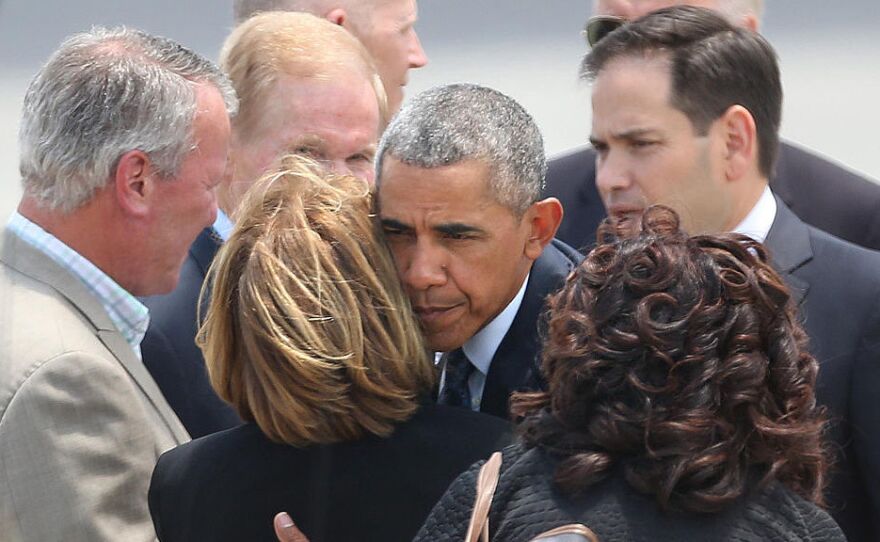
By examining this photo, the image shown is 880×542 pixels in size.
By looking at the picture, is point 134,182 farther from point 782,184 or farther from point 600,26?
point 782,184

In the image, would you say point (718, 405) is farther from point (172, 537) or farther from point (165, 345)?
point (165, 345)

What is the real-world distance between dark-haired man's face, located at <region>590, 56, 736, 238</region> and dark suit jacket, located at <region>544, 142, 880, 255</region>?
0.38 m

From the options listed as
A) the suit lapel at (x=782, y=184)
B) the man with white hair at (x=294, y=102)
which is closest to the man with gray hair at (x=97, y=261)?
the man with white hair at (x=294, y=102)

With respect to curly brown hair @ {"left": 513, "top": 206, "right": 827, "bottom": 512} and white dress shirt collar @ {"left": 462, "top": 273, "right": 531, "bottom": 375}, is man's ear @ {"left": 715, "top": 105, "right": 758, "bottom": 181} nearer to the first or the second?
white dress shirt collar @ {"left": 462, "top": 273, "right": 531, "bottom": 375}

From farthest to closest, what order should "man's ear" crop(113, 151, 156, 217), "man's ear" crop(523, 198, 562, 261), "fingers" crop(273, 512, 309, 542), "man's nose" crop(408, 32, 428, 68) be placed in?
"man's nose" crop(408, 32, 428, 68) → "man's ear" crop(113, 151, 156, 217) → "man's ear" crop(523, 198, 562, 261) → "fingers" crop(273, 512, 309, 542)

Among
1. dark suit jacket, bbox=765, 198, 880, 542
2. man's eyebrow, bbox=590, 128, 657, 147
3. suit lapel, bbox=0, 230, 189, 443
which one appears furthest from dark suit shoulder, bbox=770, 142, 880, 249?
suit lapel, bbox=0, 230, 189, 443

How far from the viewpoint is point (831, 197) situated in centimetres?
305

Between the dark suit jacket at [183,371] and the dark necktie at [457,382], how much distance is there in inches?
20.3

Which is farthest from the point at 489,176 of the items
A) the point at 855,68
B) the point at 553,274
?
the point at 855,68

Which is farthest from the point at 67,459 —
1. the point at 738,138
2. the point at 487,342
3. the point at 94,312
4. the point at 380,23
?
the point at 380,23

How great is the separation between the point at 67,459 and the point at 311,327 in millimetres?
537

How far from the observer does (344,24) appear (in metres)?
3.60

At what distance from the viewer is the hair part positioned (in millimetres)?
2631

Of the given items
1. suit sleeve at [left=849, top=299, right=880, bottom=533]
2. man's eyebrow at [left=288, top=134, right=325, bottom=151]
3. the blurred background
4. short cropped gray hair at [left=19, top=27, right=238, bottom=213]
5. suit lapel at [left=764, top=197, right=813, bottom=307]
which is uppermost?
short cropped gray hair at [left=19, top=27, right=238, bottom=213]
